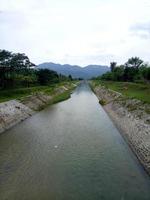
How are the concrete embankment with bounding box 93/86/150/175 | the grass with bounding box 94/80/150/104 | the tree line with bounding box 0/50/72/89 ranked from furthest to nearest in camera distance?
the tree line with bounding box 0/50/72/89 → the grass with bounding box 94/80/150/104 → the concrete embankment with bounding box 93/86/150/175

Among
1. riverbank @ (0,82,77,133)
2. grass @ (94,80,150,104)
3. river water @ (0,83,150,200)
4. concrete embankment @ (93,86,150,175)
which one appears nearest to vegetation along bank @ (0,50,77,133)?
riverbank @ (0,82,77,133)

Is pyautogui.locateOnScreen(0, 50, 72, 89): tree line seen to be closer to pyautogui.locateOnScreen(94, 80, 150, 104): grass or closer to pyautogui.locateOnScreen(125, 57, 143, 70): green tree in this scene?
pyautogui.locateOnScreen(94, 80, 150, 104): grass

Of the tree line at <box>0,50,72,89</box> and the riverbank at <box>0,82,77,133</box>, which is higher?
the tree line at <box>0,50,72,89</box>

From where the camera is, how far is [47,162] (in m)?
16.8

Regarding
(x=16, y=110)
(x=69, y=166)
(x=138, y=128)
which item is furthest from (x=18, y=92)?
(x=69, y=166)

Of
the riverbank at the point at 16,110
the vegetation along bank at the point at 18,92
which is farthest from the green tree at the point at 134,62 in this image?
the riverbank at the point at 16,110

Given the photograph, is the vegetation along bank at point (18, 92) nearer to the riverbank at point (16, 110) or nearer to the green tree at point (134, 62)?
the riverbank at point (16, 110)

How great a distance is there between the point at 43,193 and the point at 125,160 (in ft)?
24.2

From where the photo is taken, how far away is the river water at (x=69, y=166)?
41.2 ft

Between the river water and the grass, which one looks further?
the grass

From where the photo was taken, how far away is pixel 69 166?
1595 cm

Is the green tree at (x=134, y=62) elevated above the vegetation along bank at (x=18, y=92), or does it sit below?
above

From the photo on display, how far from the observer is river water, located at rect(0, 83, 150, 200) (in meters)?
12.6

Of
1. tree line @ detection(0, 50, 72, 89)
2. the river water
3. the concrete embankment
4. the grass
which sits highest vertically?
tree line @ detection(0, 50, 72, 89)
